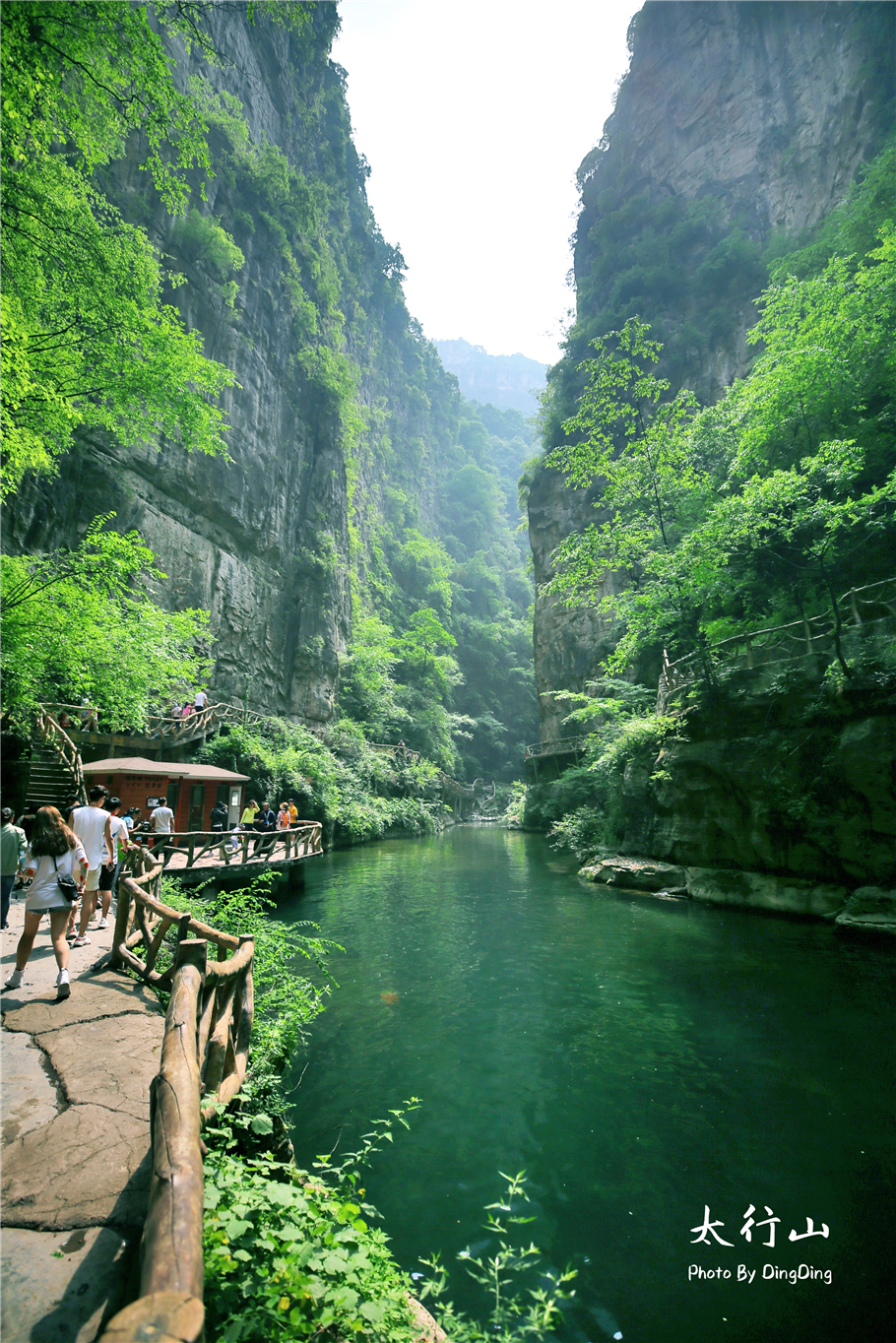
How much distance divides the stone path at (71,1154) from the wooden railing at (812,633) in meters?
13.4

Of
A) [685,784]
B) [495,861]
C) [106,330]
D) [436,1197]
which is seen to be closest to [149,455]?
[106,330]

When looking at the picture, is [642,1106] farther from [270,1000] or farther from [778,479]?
[778,479]

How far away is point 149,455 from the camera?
2222cm

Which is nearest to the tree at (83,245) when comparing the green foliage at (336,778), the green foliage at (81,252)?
the green foliage at (81,252)

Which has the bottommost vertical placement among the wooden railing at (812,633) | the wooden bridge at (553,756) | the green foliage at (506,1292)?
the green foliage at (506,1292)

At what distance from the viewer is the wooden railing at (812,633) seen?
11.8m

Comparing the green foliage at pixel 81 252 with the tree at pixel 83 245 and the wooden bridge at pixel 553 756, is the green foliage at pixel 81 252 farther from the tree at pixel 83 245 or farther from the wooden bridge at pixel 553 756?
the wooden bridge at pixel 553 756

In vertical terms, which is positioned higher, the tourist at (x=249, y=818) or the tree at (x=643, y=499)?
the tree at (x=643, y=499)

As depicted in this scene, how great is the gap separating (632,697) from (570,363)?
24716mm

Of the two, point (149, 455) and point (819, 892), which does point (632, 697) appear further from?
point (149, 455)

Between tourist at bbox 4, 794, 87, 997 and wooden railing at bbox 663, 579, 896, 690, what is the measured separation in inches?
526

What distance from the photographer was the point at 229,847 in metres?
14.3

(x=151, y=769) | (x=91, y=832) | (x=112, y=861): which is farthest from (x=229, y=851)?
(x=91, y=832)

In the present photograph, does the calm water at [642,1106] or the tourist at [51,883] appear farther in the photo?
the tourist at [51,883]
